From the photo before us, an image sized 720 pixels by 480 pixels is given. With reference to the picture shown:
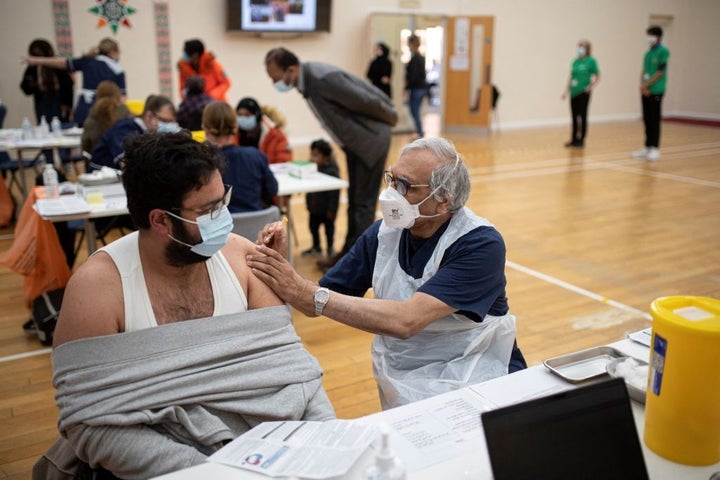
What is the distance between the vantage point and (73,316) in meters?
1.45

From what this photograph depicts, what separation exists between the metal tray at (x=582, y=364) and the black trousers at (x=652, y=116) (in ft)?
27.1

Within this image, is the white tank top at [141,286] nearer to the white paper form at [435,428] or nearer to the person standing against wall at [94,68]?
the white paper form at [435,428]

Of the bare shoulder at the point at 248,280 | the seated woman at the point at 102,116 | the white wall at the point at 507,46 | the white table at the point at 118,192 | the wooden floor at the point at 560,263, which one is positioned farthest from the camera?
the white wall at the point at 507,46

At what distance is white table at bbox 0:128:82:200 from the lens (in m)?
5.72

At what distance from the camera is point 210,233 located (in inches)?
63.3

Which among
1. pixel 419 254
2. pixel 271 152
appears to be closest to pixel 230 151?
pixel 271 152

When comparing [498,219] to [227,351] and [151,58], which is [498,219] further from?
[151,58]

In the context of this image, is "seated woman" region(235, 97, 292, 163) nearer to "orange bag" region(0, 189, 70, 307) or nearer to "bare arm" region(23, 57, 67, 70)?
"orange bag" region(0, 189, 70, 307)

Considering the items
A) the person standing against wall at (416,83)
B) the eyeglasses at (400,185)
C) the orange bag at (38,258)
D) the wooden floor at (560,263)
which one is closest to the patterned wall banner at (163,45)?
the person standing against wall at (416,83)

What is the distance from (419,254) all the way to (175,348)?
2.60 feet

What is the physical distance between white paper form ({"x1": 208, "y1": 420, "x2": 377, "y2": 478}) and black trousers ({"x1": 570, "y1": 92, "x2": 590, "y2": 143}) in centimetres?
964

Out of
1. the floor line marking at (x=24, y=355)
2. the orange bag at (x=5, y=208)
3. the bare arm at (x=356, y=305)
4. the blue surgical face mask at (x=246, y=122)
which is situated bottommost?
the floor line marking at (x=24, y=355)

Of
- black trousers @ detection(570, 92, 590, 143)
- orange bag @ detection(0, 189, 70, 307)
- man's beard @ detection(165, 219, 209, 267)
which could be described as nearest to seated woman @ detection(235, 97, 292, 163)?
orange bag @ detection(0, 189, 70, 307)

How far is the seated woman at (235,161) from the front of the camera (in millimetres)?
3652
